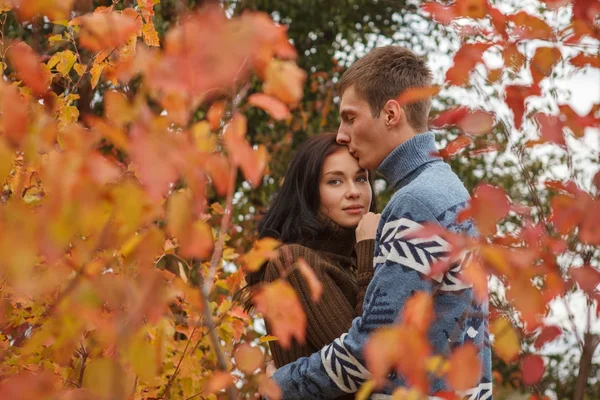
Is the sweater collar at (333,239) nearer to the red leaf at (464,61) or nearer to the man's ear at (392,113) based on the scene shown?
the man's ear at (392,113)

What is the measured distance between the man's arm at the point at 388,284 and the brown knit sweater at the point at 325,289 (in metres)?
0.19

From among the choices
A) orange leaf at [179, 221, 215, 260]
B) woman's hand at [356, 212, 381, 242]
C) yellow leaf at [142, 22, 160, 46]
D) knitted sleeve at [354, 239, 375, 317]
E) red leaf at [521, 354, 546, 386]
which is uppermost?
yellow leaf at [142, 22, 160, 46]

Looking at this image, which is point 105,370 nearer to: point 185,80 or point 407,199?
point 185,80

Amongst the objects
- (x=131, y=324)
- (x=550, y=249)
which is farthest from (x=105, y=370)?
(x=550, y=249)

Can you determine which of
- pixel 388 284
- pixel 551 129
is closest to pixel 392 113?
pixel 388 284

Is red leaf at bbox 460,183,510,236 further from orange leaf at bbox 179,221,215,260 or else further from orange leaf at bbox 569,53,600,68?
orange leaf at bbox 179,221,215,260

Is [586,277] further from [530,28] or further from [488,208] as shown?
[530,28]

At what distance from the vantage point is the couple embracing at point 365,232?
180cm

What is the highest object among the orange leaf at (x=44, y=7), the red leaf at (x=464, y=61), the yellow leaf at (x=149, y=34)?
the orange leaf at (x=44, y=7)

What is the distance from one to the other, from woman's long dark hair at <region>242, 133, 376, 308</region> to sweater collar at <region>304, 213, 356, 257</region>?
2 cm

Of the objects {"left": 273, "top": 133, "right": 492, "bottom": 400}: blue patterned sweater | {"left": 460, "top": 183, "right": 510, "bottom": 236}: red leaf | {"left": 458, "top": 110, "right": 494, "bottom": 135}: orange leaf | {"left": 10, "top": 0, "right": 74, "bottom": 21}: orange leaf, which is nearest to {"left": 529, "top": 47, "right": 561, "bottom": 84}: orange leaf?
{"left": 458, "top": 110, "right": 494, "bottom": 135}: orange leaf

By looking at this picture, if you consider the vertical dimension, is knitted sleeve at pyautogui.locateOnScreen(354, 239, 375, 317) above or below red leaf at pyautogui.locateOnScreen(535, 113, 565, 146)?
below

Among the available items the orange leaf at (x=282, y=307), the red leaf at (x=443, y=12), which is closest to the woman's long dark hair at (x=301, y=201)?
the red leaf at (x=443, y=12)

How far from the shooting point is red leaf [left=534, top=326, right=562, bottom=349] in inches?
55.3
